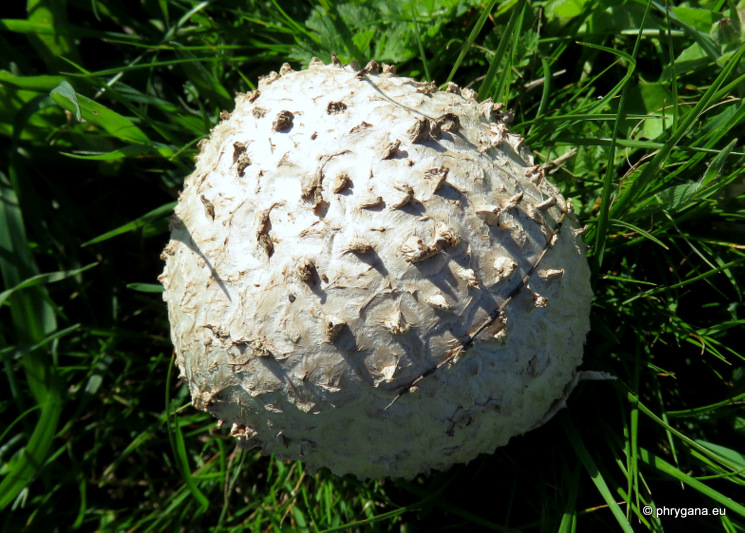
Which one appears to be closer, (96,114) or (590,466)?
(590,466)

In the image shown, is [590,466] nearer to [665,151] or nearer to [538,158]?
[665,151]

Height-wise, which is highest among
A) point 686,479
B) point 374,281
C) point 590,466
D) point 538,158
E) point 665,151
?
point 374,281

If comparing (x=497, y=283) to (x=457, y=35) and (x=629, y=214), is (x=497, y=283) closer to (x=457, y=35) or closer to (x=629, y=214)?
(x=629, y=214)

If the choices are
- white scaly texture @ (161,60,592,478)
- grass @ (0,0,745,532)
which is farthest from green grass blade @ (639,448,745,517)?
white scaly texture @ (161,60,592,478)

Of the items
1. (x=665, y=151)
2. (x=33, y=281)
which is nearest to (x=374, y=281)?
(x=665, y=151)

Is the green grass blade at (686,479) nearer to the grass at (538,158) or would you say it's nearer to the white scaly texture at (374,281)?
the grass at (538,158)

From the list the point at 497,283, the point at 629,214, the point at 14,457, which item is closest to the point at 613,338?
the point at 629,214

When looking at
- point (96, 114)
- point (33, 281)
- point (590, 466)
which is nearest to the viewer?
point (590, 466)

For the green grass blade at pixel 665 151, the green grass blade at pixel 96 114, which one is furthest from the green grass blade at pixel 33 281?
the green grass blade at pixel 665 151
